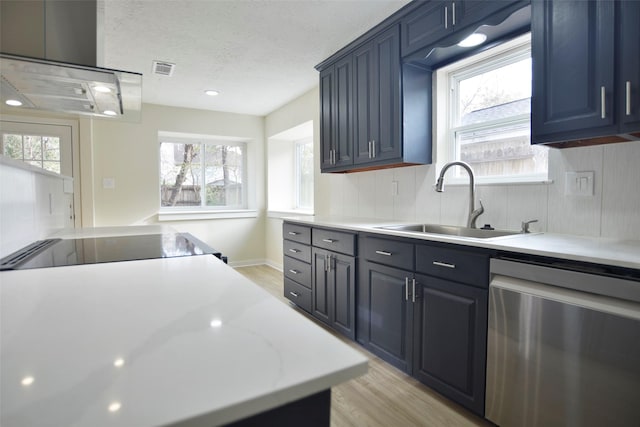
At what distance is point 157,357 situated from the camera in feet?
1.54

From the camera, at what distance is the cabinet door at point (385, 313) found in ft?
6.55

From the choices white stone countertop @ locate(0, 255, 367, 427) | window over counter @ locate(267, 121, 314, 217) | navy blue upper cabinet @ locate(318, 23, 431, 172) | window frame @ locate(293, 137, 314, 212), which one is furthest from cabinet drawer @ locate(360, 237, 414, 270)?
window frame @ locate(293, 137, 314, 212)

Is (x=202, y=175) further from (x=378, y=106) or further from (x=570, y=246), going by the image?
(x=570, y=246)

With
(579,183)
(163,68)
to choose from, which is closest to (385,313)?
(579,183)

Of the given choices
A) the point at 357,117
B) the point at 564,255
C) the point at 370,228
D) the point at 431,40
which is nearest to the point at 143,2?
the point at 357,117

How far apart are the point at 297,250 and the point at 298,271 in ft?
0.63

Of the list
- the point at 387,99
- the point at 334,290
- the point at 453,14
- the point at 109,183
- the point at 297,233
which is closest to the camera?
the point at 453,14

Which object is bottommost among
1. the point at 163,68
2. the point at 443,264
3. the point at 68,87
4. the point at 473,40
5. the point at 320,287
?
the point at 320,287

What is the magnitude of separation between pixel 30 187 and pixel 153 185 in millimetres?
3120

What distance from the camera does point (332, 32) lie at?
2639mm

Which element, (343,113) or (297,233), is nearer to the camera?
(343,113)

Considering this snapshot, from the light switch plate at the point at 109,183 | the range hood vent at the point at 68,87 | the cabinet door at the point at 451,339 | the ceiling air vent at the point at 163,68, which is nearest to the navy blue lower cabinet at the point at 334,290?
the cabinet door at the point at 451,339

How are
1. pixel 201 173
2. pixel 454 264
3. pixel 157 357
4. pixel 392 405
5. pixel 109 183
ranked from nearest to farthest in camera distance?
pixel 157 357
pixel 454 264
pixel 392 405
pixel 109 183
pixel 201 173

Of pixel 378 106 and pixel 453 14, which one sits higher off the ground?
pixel 453 14
